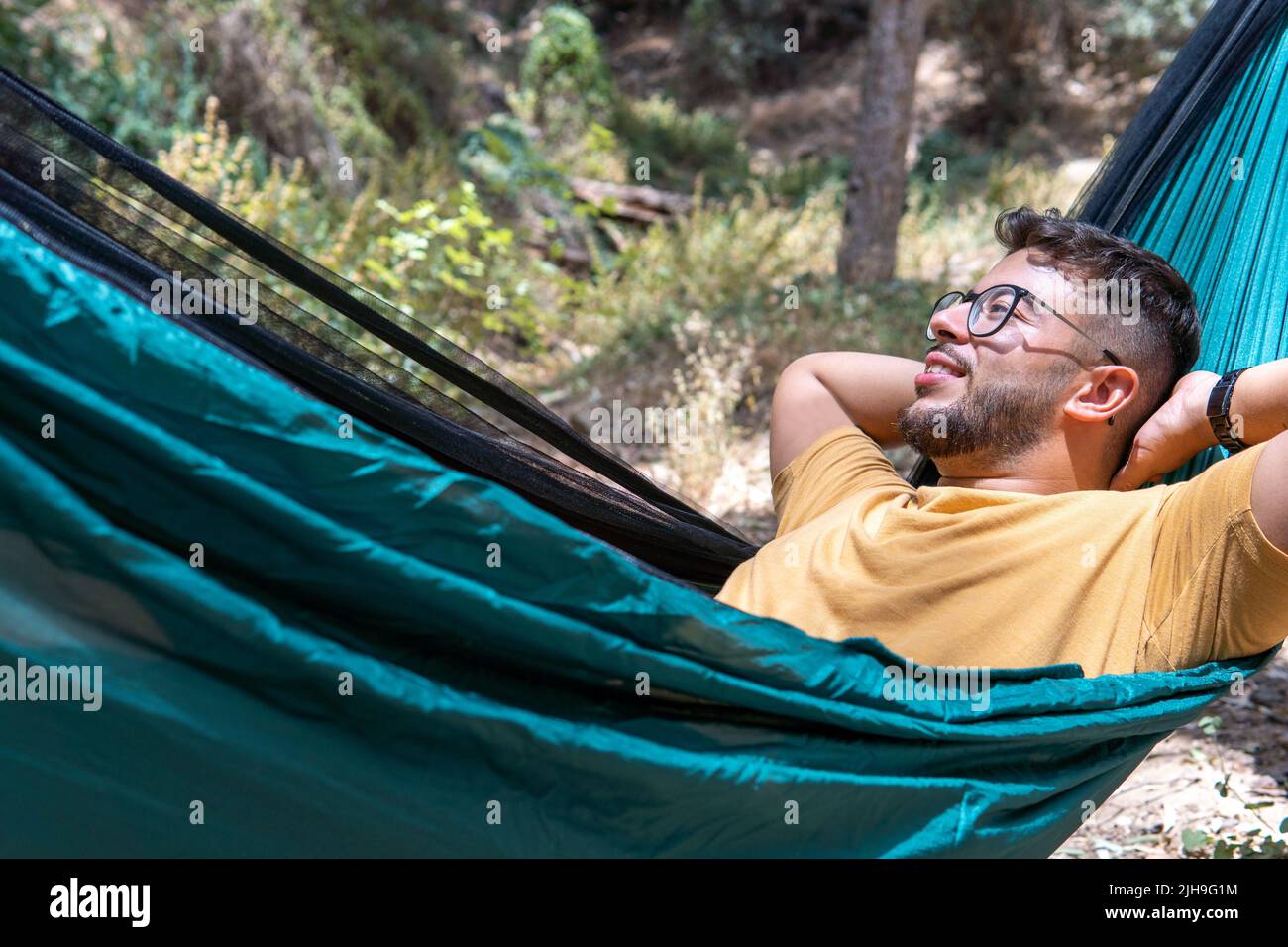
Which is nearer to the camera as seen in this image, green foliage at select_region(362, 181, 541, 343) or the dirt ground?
the dirt ground

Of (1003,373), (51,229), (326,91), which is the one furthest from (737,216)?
(51,229)

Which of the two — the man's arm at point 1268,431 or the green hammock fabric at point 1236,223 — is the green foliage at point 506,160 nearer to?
the green hammock fabric at point 1236,223

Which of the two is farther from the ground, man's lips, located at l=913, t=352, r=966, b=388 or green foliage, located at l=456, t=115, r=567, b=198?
green foliage, located at l=456, t=115, r=567, b=198

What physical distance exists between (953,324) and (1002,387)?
4.8 inches

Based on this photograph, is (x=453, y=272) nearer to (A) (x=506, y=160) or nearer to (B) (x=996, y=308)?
(A) (x=506, y=160)

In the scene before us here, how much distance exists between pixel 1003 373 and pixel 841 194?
7.39m

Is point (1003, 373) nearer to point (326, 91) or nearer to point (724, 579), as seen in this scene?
point (724, 579)

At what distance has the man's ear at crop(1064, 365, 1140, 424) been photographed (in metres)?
1.78

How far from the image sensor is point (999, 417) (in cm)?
178

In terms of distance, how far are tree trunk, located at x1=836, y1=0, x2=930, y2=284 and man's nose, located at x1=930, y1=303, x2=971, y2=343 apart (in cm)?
385

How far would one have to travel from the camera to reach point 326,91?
309 inches

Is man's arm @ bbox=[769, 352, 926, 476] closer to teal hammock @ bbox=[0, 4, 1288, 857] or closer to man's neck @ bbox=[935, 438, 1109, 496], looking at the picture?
man's neck @ bbox=[935, 438, 1109, 496]

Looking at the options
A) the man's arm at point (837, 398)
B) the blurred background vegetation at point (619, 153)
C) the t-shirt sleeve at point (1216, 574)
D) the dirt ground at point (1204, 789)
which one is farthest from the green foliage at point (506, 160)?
the t-shirt sleeve at point (1216, 574)

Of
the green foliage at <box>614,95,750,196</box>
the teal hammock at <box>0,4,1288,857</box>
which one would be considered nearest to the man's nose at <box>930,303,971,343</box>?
the teal hammock at <box>0,4,1288,857</box>
